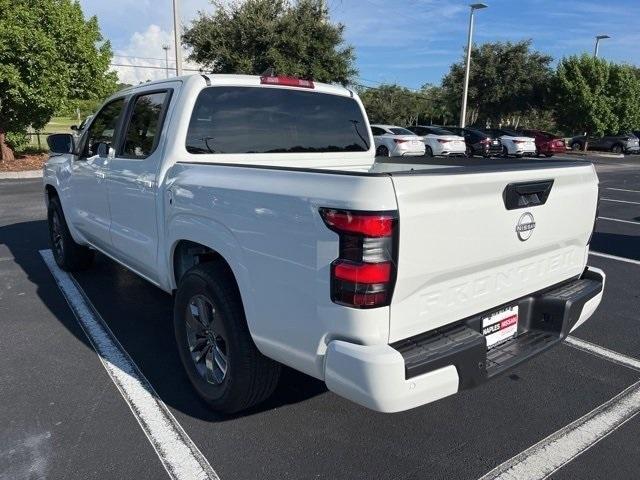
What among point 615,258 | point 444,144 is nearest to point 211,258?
point 615,258

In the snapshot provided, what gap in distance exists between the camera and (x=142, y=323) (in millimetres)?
4328

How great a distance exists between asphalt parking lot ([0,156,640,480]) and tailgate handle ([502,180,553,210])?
3.40 ft

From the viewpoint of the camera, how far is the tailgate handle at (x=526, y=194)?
7.94 ft

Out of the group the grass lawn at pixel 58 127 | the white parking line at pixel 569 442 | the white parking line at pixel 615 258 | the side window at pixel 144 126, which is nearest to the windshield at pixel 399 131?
the grass lawn at pixel 58 127

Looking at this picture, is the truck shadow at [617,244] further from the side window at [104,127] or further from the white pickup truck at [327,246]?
the side window at [104,127]

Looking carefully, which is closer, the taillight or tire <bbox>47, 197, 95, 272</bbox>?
the taillight

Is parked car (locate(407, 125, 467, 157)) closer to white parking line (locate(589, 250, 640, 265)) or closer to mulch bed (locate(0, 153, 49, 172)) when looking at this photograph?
white parking line (locate(589, 250, 640, 265))

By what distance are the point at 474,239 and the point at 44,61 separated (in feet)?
51.1

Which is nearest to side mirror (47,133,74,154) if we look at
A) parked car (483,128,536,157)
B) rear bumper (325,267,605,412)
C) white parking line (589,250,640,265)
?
rear bumper (325,267,605,412)

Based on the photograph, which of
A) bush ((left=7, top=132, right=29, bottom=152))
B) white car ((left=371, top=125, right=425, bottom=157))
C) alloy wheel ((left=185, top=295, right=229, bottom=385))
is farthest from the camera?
white car ((left=371, top=125, right=425, bottom=157))

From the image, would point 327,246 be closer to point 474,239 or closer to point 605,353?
point 474,239

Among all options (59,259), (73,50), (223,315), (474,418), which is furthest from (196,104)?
(73,50)

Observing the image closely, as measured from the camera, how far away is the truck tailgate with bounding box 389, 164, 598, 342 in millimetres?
2115

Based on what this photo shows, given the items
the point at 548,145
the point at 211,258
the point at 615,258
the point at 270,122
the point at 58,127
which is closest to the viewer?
the point at 211,258
